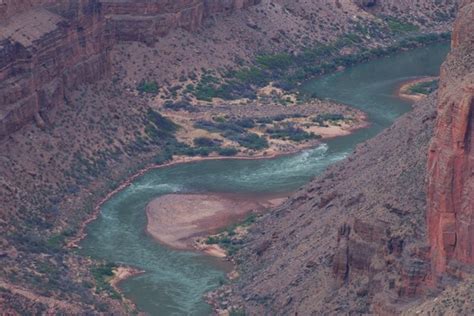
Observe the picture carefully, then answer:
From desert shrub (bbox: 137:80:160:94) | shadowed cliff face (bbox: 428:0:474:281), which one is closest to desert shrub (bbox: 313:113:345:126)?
desert shrub (bbox: 137:80:160:94)

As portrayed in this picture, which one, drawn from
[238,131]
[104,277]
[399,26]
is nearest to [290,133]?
[238,131]

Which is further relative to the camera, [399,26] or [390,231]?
[399,26]

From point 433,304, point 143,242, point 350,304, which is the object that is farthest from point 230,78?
point 433,304

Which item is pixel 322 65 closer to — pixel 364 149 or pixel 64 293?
pixel 364 149

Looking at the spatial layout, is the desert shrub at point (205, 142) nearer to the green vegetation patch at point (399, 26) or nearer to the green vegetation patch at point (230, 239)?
the green vegetation patch at point (230, 239)

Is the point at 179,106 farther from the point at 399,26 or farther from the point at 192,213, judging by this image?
the point at 399,26

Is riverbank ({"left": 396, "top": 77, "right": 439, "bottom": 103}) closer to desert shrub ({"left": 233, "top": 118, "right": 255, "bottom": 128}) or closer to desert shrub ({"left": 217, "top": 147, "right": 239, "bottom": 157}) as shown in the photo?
desert shrub ({"left": 233, "top": 118, "right": 255, "bottom": 128})
